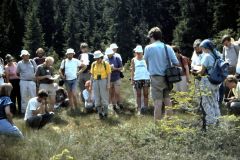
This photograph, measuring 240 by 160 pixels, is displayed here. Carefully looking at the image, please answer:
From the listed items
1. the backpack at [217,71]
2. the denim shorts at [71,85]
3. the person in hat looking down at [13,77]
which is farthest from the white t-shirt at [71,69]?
the backpack at [217,71]

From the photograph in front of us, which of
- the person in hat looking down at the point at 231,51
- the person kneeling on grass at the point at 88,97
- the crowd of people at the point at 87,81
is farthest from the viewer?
the person kneeling on grass at the point at 88,97

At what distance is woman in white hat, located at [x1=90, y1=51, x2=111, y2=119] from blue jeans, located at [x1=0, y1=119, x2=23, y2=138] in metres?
3.11

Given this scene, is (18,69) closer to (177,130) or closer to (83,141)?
(83,141)

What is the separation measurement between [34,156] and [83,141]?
40.0 inches

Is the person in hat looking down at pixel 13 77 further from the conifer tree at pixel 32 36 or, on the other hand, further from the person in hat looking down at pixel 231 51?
the conifer tree at pixel 32 36

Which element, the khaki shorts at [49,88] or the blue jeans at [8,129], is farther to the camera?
the khaki shorts at [49,88]

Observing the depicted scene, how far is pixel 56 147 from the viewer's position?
7508 mm

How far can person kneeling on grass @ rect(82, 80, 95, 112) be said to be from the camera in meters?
12.6

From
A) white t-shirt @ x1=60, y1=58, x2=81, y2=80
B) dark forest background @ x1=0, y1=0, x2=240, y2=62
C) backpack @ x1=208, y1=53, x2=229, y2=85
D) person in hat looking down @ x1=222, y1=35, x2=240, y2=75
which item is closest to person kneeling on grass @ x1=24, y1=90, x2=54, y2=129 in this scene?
white t-shirt @ x1=60, y1=58, x2=81, y2=80

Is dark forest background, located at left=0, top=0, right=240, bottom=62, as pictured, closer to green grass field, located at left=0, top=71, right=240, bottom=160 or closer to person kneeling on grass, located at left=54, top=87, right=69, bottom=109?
person kneeling on grass, located at left=54, top=87, right=69, bottom=109

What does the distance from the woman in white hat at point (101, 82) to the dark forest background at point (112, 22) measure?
36.1 m

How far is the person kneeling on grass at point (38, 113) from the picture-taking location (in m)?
10.3

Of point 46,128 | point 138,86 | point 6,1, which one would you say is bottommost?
point 46,128

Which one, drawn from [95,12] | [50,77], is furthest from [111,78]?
[95,12]
